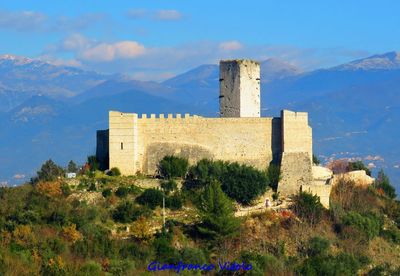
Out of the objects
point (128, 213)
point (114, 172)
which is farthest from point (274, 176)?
point (128, 213)

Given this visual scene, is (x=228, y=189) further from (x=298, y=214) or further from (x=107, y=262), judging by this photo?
(x=107, y=262)

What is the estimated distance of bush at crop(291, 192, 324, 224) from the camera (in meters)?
45.6

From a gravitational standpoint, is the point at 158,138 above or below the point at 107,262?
above

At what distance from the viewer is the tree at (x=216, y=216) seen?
42719 millimetres

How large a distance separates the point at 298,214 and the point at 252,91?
7.40 metres

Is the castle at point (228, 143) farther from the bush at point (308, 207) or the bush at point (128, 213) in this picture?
the bush at point (128, 213)

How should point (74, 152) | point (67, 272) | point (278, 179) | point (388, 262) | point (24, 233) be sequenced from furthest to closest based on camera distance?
point (74, 152) → point (278, 179) → point (388, 262) → point (24, 233) → point (67, 272)

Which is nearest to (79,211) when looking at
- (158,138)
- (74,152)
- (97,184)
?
(97,184)

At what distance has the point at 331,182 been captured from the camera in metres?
49.5

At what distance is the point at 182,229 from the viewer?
4344 centimetres

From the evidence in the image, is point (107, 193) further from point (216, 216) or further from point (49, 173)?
point (49, 173)

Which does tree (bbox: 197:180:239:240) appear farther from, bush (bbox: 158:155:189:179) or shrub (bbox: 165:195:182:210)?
bush (bbox: 158:155:189:179)

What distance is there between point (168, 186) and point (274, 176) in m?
5.30

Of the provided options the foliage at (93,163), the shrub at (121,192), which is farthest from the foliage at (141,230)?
the foliage at (93,163)
